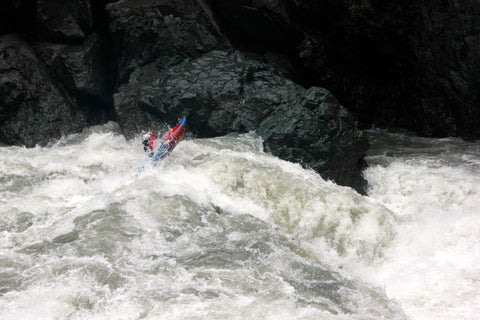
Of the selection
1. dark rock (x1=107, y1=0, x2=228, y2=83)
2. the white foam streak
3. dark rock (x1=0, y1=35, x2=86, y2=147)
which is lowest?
Answer: the white foam streak

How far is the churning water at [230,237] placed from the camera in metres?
3.66

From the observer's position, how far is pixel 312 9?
34.6 feet

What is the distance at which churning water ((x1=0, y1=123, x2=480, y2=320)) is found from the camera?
12.0 feet

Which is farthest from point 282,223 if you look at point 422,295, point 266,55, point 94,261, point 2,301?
point 266,55

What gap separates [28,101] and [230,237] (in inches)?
279

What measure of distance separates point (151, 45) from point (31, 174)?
4.66m

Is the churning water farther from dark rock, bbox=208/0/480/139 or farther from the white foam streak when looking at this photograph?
dark rock, bbox=208/0/480/139

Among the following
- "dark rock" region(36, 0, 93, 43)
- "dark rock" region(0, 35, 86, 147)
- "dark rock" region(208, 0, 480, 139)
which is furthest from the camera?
"dark rock" region(36, 0, 93, 43)

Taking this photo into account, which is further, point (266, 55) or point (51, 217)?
point (266, 55)

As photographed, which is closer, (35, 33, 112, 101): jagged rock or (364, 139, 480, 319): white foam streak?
(364, 139, 480, 319): white foam streak

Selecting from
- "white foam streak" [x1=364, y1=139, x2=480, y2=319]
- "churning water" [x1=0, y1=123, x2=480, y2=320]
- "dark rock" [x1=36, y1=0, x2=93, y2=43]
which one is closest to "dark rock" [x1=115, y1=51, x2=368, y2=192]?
"churning water" [x1=0, y1=123, x2=480, y2=320]

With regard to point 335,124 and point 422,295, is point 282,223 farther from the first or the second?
point 335,124

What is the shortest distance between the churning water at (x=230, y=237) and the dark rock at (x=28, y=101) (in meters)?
1.28

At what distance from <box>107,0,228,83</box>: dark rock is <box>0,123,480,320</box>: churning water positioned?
2974 mm
